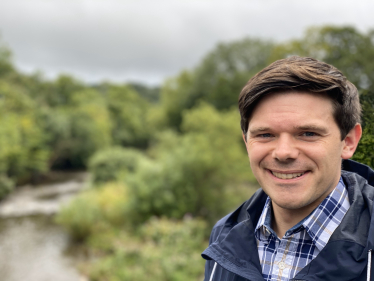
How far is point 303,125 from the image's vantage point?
126 centimetres

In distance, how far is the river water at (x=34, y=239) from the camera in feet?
35.2

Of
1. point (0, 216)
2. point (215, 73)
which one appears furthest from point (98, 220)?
point (215, 73)

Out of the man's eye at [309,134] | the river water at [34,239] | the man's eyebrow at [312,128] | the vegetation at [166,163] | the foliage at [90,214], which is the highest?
the man's eyebrow at [312,128]

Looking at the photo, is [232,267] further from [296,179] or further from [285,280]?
[296,179]

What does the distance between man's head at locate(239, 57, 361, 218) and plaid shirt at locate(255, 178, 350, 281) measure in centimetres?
5

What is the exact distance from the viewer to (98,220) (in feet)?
45.2

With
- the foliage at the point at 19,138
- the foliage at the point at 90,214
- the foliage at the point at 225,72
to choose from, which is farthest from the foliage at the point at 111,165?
the foliage at the point at 225,72

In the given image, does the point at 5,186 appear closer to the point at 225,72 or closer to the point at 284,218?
the point at 225,72

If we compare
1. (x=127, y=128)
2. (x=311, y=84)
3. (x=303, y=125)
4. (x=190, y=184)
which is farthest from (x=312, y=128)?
(x=127, y=128)

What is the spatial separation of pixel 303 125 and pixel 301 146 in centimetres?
8

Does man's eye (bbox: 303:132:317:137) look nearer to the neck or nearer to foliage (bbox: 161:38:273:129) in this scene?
the neck

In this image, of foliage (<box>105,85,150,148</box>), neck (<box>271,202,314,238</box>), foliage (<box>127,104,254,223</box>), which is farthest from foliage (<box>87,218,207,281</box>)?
foliage (<box>105,85,150,148</box>)

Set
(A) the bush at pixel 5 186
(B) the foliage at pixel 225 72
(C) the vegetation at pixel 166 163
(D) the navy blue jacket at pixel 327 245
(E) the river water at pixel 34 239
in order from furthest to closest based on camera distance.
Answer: (B) the foliage at pixel 225 72
(A) the bush at pixel 5 186
(E) the river water at pixel 34 239
(C) the vegetation at pixel 166 163
(D) the navy blue jacket at pixel 327 245

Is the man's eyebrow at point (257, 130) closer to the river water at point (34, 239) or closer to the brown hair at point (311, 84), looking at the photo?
the brown hair at point (311, 84)
